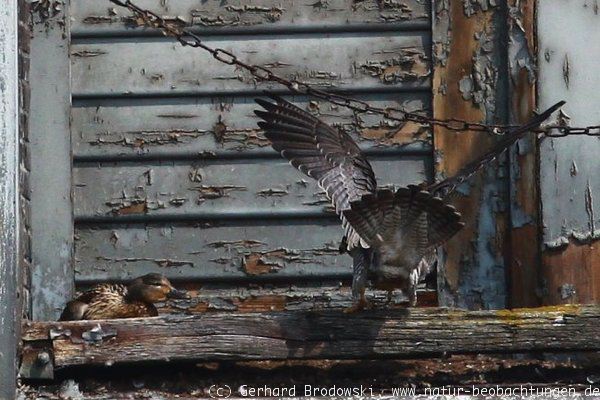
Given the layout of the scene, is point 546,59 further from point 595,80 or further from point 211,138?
point 211,138

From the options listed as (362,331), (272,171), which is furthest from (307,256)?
(362,331)

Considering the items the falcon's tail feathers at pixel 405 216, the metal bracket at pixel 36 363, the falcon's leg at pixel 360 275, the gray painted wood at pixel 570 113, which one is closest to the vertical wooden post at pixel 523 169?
the gray painted wood at pixel 570 113

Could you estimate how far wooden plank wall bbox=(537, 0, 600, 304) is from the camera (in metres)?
5.96

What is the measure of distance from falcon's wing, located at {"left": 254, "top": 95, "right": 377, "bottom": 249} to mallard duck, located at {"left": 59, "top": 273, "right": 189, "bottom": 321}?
0.72 m

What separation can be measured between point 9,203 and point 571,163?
2.12m

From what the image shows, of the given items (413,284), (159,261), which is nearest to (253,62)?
(159,261)

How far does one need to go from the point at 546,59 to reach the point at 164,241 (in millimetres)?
1588

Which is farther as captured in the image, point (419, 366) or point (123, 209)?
point (123, 209)

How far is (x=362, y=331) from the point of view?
16.7ft

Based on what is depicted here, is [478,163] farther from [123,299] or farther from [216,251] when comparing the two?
[123,299]

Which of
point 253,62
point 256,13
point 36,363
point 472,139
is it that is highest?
point 256,13

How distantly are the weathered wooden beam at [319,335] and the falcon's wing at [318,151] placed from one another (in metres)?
0.69

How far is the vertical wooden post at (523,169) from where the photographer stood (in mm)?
6047

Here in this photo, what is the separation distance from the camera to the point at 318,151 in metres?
5.73
